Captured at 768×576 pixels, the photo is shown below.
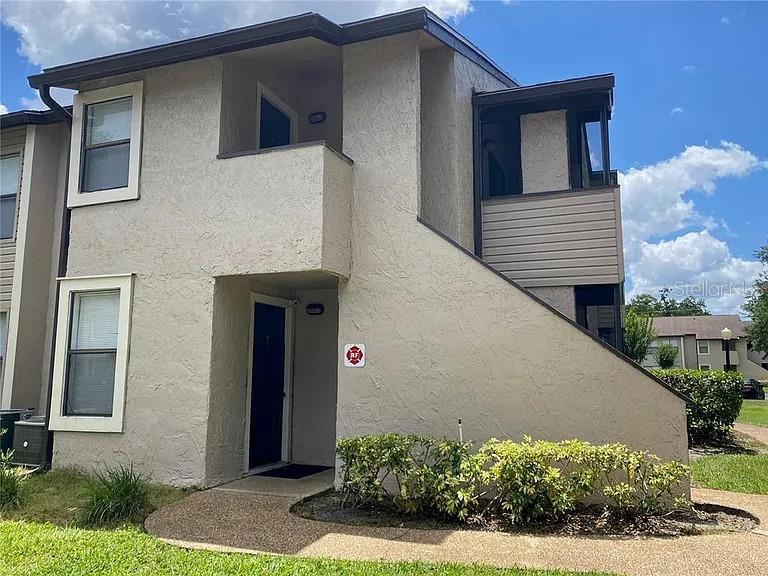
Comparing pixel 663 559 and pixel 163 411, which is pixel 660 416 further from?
pixel 163 411

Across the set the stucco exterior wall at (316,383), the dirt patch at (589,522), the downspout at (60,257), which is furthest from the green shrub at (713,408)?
the downspout at (60,257)

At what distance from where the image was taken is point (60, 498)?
6941mm

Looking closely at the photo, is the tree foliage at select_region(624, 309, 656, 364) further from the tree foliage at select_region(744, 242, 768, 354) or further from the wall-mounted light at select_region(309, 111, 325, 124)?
the tree foliage at select_region(744, 242, 768, 354)

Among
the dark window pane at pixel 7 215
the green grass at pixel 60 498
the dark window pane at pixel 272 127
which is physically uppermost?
the dark window pane at pixel 272 127

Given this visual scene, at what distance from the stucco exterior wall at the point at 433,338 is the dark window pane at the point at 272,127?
170cm

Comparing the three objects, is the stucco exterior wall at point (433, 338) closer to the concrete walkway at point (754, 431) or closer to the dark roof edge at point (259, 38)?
the dark roof edge at point (259, 38)

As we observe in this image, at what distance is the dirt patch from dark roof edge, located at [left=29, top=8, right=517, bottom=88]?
19.1 feet

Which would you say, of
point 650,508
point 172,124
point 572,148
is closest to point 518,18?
point 572,148

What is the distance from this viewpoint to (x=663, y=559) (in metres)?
4.77

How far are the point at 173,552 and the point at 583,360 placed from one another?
457cm

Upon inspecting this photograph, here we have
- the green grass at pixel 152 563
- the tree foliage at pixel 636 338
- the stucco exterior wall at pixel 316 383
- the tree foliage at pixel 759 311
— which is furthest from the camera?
the tree foliage at pixel 759 311

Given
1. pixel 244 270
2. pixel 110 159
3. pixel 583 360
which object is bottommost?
pixel 583 360

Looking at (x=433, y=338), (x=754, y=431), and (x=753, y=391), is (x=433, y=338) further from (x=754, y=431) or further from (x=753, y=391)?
(x=753, y=391)

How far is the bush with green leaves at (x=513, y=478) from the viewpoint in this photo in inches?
229
